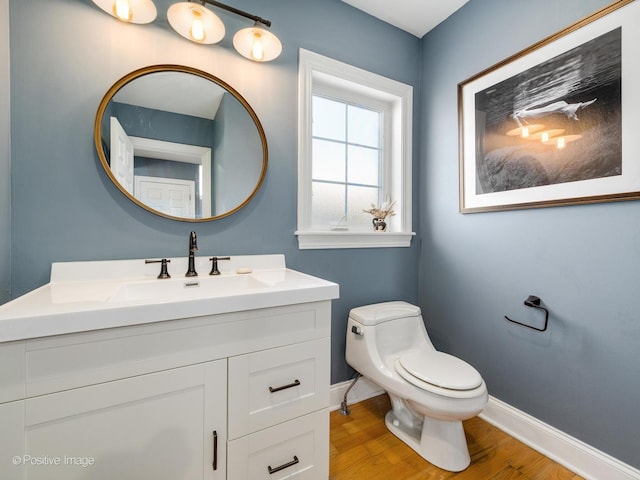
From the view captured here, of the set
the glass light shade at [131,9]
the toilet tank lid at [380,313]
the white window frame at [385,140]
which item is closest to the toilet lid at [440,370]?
the toilet tank lid at [380,313]

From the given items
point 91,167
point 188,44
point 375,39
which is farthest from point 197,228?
point 375,39

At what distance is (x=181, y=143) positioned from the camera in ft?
4.35

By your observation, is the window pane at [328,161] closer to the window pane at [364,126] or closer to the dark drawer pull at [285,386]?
the window pane at [364,126]

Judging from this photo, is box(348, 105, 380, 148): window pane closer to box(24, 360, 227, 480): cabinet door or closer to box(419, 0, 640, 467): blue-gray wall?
box(419, 0, 640, 467): blue-gray wall

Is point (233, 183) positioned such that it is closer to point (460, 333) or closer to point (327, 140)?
point (327, 140)

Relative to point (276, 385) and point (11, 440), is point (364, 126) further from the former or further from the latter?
point (11, 440)

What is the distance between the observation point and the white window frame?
5.15 feet

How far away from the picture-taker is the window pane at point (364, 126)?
6.27 feet

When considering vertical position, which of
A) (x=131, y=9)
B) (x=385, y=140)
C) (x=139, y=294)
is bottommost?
(x=139, y=294)

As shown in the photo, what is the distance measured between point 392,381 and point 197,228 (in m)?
1.21

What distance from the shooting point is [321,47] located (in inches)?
64.3

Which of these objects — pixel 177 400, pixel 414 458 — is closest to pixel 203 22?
pixel 177 400

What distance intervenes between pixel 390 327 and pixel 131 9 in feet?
6.32

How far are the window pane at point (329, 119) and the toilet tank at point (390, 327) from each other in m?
1.14
